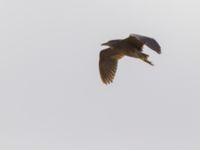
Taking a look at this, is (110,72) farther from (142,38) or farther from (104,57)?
(142,38)

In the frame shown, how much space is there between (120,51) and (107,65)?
2.14 m

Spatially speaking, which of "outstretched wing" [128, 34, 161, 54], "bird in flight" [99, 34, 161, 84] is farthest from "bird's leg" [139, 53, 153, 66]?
"outstretched wing" [128, 34, 161, 54]

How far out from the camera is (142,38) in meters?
18.3

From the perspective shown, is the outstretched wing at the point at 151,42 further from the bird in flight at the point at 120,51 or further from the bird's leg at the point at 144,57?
the bird's leg at the point at 144,57

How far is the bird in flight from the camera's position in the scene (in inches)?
709

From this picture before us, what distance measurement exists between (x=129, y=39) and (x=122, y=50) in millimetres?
373

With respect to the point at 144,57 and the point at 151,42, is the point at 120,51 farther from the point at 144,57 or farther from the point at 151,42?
the point at 151,42

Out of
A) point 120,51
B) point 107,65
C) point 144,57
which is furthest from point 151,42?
point 107,65

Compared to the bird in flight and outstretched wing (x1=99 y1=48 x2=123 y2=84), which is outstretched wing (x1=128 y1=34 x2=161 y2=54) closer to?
the bird in flight

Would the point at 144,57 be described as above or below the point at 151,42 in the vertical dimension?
above

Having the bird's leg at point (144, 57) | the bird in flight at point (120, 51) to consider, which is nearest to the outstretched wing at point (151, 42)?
the bird in flight at point (120, 51)

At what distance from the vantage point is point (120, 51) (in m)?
20.7

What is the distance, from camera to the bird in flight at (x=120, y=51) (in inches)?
709

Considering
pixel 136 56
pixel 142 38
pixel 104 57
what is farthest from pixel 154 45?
pixel 104 57
